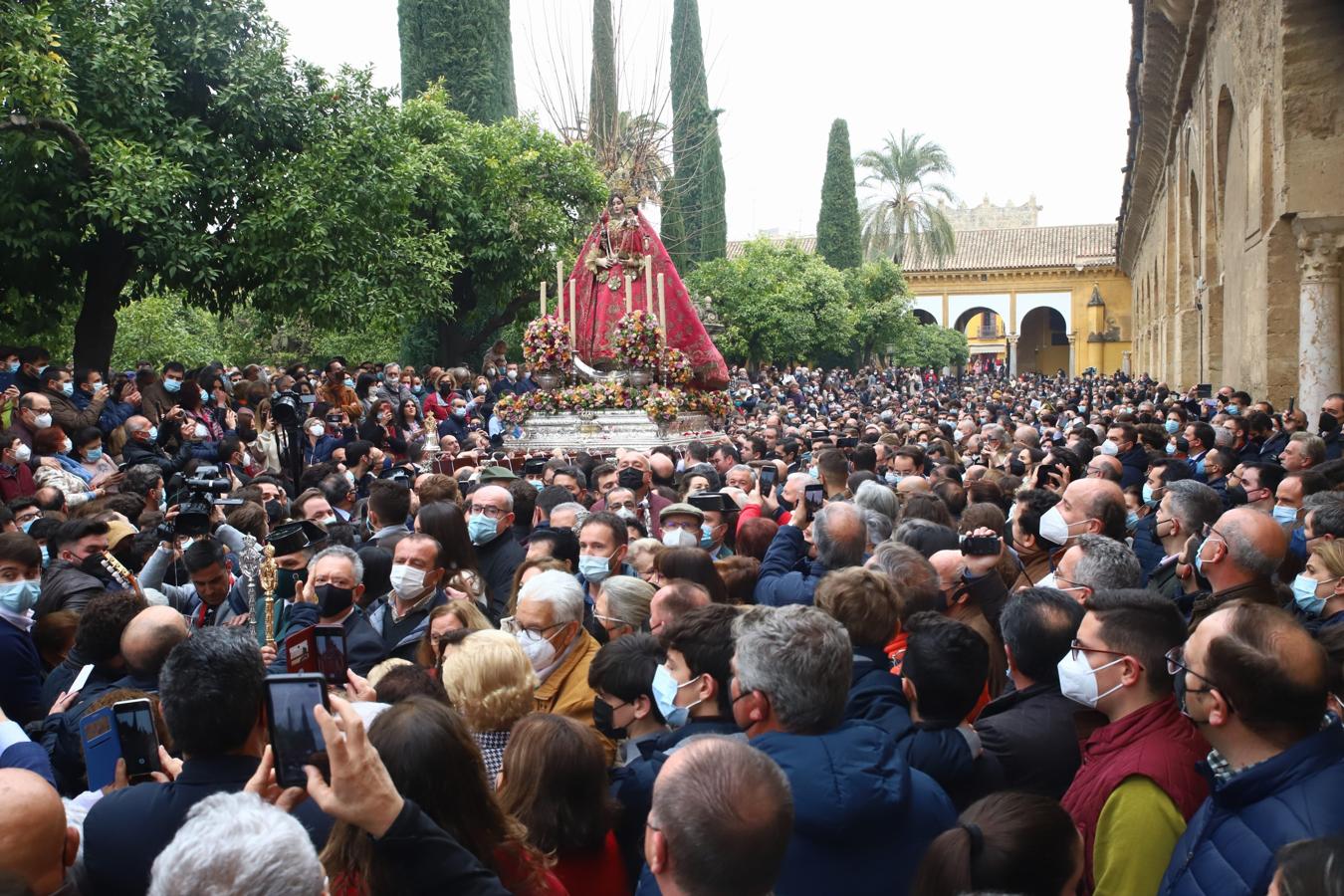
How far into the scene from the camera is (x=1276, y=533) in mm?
4617

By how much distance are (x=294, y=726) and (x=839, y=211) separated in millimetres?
49610

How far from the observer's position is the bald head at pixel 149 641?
12.8 ft

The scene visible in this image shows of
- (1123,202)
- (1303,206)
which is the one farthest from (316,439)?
(1123,202)

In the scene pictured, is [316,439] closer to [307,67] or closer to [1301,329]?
[307,67]

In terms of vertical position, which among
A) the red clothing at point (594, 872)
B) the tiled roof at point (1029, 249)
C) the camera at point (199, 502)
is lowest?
the red clothing at point (594, 872)

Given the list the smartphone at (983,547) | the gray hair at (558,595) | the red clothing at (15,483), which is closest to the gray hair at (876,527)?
the smartphone at (983,547)

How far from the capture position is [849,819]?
2.89 m

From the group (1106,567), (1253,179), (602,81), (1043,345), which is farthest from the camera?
(1043,345)

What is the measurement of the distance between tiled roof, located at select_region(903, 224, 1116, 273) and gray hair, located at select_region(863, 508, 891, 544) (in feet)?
183

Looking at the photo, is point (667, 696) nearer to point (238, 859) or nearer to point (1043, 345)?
point (238, 859)

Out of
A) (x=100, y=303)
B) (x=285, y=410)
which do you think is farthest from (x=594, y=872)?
(x=100, y=303)

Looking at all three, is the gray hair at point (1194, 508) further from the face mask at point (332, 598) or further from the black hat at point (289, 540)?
the black hat at point (289, 540)

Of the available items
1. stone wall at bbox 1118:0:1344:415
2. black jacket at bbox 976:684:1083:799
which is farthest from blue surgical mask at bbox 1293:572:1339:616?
stone wall at bbox 1118:0:1344:415

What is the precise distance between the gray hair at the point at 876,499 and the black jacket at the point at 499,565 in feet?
Result: 5.95
